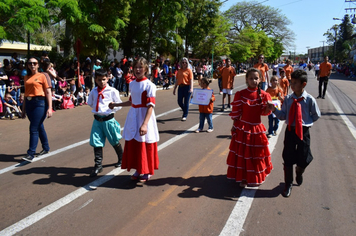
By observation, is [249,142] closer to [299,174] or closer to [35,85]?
[299,174]

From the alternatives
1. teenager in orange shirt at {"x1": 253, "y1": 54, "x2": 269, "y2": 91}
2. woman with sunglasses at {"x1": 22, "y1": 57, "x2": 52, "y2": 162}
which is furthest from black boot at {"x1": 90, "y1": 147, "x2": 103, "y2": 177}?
teenager in orange shirt at {"x1": 253, "y1": 54, "x2": 269, "y2": 91}

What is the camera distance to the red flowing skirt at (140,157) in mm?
4527

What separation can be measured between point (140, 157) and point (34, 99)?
2.73 meters

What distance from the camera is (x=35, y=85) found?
577 centimetres

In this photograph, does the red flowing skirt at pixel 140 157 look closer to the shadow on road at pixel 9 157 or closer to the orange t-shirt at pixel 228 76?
the shadow on road at pixel 9 157

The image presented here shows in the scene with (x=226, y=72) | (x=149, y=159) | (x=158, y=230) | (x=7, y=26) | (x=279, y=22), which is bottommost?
(x=158, y=230)

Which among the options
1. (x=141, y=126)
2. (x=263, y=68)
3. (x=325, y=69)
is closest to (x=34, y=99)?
(x=141, y=126)

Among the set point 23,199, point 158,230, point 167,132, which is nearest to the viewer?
point 158,230

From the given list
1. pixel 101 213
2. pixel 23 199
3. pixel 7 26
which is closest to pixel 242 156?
pixel 101 213

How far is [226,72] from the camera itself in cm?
1116

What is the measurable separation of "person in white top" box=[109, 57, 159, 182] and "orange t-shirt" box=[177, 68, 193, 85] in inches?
191

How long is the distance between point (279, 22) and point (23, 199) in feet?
216

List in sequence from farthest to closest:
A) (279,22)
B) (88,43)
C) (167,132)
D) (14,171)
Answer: (279,22) < (88,43) < (167,132) < (14,171)

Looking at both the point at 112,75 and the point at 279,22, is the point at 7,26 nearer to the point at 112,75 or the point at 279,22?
the point at 112,75
